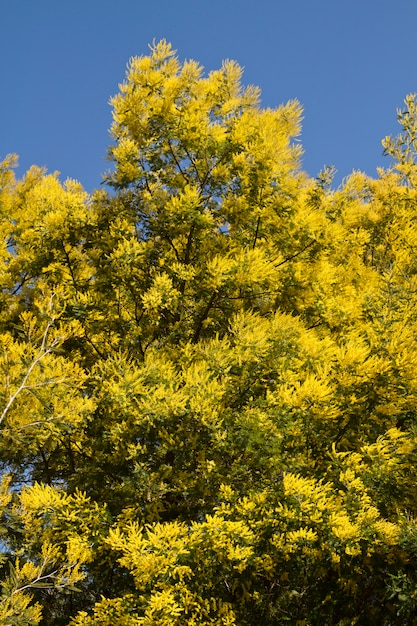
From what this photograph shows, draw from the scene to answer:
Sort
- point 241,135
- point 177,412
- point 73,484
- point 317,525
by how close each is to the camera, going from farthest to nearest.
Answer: point 241,135 → point 73,484 → point 177,412 → point 317,525

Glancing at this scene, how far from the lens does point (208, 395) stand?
5348 mm

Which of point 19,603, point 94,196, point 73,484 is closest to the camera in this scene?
point 19,603

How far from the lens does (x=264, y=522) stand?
16.3ft

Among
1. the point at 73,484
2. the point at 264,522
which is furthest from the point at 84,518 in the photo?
the point at 264,522

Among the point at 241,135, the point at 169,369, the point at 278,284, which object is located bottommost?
the point at 169,369

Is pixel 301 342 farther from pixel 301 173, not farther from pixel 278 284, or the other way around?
pixel 301 173

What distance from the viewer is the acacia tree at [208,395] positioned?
198 inches

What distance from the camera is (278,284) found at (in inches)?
270

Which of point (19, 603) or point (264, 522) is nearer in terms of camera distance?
point (19, 603)

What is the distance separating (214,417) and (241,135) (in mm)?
3362

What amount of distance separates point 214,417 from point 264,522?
3.29ft

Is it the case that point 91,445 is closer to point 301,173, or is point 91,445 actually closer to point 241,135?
point 241,135

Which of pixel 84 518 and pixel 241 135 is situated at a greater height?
pixel 241 135

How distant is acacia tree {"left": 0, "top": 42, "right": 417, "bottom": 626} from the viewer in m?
5.03
